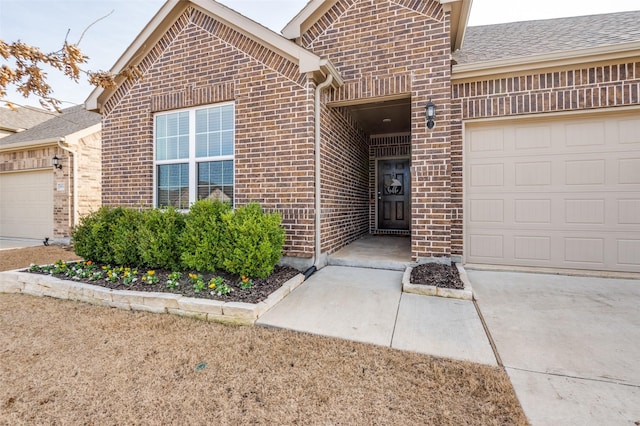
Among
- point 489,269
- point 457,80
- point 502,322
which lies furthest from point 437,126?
point 502,322

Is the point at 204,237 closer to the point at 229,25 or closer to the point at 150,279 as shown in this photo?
the point at 150,279

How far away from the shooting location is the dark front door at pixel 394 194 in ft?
27.8

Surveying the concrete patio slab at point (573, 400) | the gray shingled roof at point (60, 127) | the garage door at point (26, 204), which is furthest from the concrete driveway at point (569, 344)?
the garage door at point (26, 204)

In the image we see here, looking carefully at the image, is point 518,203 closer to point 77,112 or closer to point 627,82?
point 627,82

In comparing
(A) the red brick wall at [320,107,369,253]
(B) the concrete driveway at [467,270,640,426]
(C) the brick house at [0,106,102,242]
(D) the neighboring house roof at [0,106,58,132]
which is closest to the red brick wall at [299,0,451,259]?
(A) the red brick wall at [320,107,369,253]

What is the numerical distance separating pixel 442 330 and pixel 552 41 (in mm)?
5498

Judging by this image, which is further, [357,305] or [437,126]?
[437,126]

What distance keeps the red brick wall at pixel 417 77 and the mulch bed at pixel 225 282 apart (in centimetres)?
224

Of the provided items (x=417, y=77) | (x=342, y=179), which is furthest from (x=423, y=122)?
(x=342, y=179)

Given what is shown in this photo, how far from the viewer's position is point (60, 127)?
33.8 feet

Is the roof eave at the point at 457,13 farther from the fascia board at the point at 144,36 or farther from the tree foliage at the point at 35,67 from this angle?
the tree foliage at the point at 35,67

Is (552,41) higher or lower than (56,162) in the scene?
higher

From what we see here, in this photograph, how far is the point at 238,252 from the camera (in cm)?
375

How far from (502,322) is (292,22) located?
18.6ft
